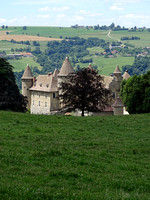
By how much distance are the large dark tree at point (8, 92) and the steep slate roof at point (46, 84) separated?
100 ft

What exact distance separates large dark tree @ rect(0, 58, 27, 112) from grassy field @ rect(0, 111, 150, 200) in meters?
27.4

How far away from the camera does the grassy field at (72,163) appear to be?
452 inches

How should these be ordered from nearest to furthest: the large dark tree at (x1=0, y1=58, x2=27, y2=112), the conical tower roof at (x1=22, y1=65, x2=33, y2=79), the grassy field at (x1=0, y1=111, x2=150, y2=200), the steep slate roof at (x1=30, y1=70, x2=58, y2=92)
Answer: the grassy field at (x1=0, y1=111, x2=150, y2=200) < the large dark tree at (x1=0, y1=58, x2=27, y2=112) < the steep slate roof at (x1=30, y1=70, x2=58, y2=92) < the conical tower roof at (x1=22, y1=65, x2=33, y2=79)

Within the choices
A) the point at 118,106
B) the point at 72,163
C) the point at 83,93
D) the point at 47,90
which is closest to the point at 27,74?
the point at 47,90

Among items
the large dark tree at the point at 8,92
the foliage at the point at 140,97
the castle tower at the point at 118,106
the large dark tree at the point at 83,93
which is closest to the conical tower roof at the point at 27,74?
the foliage at the point at 140,97

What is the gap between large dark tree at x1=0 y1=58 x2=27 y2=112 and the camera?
2085 inches

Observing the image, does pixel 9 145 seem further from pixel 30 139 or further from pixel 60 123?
pixel 60 123

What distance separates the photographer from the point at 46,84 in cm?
8869

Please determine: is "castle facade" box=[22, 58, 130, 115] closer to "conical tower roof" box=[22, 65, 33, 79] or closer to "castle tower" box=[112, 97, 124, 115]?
"conical tower roof" box=[22, 65, 33, 79]

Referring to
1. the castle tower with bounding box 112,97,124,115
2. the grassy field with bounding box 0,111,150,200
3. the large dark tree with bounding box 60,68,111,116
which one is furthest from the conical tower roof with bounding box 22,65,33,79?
the grassy field with bounding box 0,111,150,200

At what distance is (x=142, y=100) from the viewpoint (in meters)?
62.2

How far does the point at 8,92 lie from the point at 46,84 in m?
34.3

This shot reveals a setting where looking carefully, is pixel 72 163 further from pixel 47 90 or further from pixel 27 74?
pixel 27 74

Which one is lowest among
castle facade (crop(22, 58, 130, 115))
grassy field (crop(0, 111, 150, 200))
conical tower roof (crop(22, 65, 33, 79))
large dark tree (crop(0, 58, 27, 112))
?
castle facade (crop(22, 58, 130, 115))
